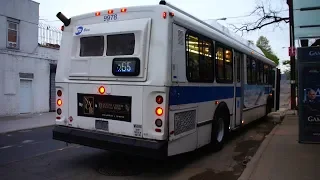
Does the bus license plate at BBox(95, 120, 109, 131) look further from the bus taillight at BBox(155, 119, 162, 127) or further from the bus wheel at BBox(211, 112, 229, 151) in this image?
the bus wheel at BBox(211, 112, 229, 151)

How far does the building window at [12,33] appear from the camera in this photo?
60.8ft

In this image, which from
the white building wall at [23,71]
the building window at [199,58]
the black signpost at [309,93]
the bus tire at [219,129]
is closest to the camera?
the black signpost at [309,93]

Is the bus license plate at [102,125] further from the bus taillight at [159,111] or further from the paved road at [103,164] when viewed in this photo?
the bus taillight at [159,111]

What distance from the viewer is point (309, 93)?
653 centimetres

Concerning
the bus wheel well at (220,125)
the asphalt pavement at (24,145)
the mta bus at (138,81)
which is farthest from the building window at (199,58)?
the asphalt pavement at (24,145)

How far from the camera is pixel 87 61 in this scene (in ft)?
22.8

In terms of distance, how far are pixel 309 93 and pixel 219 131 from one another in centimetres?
278

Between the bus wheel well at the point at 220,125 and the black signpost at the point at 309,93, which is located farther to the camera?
the bus wheel well at the point at 220,125

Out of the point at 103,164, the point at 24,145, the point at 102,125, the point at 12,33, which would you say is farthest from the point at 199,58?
the point at 12,33

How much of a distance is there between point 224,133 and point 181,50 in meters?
3.48

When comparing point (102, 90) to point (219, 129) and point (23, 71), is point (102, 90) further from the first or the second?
point (23, 71)

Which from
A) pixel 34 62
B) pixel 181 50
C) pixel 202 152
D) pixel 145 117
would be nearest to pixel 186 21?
pixel 181 50

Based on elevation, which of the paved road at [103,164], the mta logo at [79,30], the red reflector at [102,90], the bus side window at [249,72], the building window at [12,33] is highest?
the building window at [12,33]

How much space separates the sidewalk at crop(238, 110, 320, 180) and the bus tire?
1.04m
